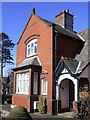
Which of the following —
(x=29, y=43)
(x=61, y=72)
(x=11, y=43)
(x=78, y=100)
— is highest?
(x=11, y=43)

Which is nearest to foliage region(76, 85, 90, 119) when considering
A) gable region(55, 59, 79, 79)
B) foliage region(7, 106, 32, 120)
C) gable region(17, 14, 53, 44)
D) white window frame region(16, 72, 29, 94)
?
gable region(55, 59, 79, 79)

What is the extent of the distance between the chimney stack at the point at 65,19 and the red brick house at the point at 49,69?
93.4 inches

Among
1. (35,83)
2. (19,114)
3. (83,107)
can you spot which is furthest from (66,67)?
(19,114)

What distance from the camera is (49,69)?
15.6 meters

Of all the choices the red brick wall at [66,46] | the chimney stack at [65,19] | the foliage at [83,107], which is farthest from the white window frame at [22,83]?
the chimney stack at [65,19]

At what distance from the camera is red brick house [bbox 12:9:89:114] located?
14.6m

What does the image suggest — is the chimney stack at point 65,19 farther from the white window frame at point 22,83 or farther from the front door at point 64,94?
the white window frame at point 22,83

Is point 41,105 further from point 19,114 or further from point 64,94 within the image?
point 19,114

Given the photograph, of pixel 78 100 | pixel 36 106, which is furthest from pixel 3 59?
pixel 78 100

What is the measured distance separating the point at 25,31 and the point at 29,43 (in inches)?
80.9

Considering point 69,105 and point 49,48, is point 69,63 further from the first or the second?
point 69,105

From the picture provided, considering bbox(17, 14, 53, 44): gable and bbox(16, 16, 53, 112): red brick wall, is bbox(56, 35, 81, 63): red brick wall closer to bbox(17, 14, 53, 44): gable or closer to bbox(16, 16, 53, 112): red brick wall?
bbox(16, 16, 53, 112): red brick wall

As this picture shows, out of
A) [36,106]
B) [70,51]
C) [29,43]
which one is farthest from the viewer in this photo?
[29,43]

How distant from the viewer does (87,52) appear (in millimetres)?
15930
